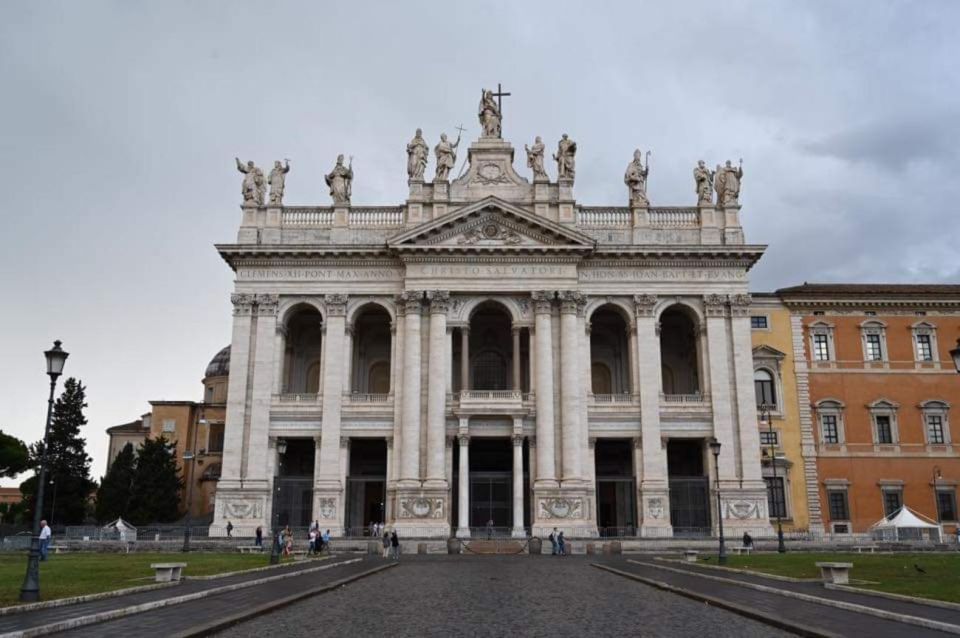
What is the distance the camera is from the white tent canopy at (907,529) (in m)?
42.8

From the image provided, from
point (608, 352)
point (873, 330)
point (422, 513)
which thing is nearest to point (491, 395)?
point (422, 513)

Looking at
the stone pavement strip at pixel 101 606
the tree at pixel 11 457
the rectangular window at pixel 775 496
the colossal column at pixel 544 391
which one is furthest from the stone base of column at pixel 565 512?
the tree at pixel 11 457

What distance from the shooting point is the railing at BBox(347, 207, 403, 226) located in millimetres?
48812

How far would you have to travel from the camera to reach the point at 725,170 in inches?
1956

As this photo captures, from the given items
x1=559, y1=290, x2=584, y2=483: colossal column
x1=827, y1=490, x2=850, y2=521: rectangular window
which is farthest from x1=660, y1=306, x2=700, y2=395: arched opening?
x1=827, y1=490, x2=850, y2=521: rectangular window

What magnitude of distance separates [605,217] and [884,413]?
19.2 m

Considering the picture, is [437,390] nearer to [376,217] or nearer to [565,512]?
[565,512]

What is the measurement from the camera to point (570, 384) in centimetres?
4544

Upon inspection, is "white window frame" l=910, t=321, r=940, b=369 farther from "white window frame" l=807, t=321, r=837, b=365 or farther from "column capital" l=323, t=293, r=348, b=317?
"column capital" l=323, t=293, r=348, b=317

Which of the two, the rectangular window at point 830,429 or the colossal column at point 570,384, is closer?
the colossal column at point 570,384

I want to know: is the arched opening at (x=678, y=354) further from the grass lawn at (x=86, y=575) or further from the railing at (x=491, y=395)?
the grass lawn at (x=86, y=575)

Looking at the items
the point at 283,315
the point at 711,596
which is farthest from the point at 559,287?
the point at 711,596

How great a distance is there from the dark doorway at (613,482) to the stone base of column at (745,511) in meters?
4.82

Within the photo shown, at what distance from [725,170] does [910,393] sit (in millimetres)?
16420
